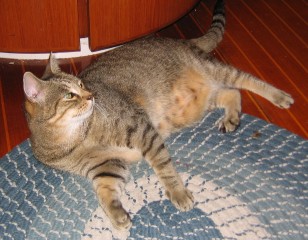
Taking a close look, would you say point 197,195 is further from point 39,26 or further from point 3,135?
point 39,26

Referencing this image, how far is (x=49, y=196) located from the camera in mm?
1837

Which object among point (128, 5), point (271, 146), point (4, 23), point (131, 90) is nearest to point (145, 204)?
point (131, 90)

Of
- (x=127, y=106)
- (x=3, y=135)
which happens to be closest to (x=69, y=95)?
(x=127, y=106)

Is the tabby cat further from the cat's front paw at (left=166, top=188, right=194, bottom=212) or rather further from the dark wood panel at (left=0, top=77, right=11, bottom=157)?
the dark wood panel at (left=0, top=77, right=11, bottom=157)

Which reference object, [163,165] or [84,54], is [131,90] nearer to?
[163,165]

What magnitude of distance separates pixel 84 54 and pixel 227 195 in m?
1.48

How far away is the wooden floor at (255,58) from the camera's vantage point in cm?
221

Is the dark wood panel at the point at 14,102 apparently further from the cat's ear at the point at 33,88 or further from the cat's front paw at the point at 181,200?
the cat's front paw at the point at 181,200

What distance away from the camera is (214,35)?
2.36 meters

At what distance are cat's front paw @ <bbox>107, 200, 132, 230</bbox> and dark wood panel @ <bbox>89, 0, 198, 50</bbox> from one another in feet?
3.89

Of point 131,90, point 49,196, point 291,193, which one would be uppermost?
point 131,90

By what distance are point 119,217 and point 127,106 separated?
50 centimetres

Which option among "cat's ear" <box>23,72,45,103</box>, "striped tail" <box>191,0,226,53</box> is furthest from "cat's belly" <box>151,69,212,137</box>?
"cat's ear" <box>23,72,45,103</box>

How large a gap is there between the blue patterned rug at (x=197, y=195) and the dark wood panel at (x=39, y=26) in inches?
27.1
